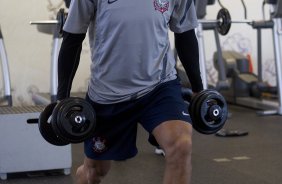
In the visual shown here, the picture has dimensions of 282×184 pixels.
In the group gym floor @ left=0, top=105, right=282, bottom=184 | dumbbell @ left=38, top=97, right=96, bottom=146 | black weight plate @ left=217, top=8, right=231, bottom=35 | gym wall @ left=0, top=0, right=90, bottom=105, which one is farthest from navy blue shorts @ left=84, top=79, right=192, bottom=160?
gym wall @ left=0, top=0, right=90, bottom=105

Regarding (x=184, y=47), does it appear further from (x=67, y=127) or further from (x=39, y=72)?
(x=39, y=72)

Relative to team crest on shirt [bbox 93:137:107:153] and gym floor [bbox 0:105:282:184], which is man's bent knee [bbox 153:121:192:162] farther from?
gym floor [bbox 0:105:282:184]

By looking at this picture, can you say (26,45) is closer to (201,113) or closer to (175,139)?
(201,113)

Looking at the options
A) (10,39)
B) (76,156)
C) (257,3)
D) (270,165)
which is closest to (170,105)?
(270,165)

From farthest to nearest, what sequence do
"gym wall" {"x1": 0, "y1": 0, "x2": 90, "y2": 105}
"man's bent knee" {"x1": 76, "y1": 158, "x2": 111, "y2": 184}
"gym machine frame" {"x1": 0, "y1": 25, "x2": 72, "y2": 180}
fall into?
"gym wall" {"x1": 0, "y1": 0, "x2": 90, "y2": 105}, "gym machine frame" {"x1": 0, "y1": 25, "x2": 72, "y2": 180}, "man's bent knee" {"x1": 76, "y1": 158, "x2": 111, "y2": 184}

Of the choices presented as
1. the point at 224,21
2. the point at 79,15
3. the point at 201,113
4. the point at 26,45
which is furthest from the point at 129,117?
the point at 26,45

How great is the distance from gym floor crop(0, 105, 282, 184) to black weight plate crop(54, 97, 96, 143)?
1.12 meters

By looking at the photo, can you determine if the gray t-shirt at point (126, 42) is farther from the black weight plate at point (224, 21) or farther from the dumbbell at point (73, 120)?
the black weight plate at point (224, 21)

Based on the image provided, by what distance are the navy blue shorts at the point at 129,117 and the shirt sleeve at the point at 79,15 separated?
0.31m

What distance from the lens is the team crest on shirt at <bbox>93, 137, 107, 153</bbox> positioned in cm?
209

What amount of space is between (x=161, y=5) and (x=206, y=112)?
0.45 meters

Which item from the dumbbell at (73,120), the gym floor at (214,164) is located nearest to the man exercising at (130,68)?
the dumbbell at (73,120)

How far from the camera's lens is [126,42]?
198cm

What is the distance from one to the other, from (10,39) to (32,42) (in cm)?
25
